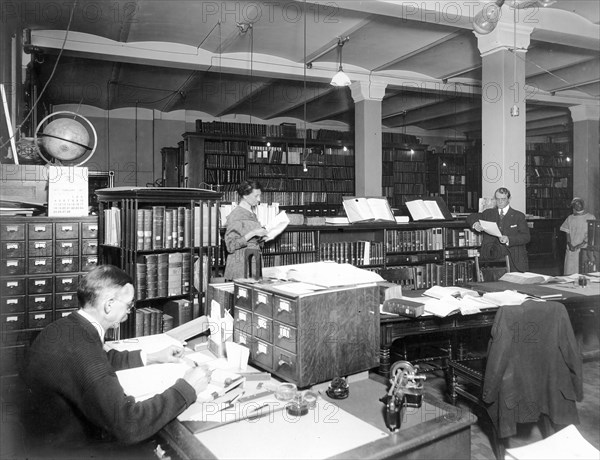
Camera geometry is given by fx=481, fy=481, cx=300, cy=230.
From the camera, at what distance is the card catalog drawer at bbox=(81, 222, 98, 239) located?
452 cm

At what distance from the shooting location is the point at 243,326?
2.11 meters

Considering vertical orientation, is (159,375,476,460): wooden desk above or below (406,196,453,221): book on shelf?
below

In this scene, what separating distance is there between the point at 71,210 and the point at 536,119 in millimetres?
11784

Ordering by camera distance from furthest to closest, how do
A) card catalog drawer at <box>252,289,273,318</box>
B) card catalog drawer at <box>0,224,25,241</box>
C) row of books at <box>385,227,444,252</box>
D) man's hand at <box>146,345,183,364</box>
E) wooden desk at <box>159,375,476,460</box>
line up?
1. row of books at <box>385,227,444,252</box>
2. card catalog drawer at <box>0,224,25,241</box>
3. man's hand at <box>146,345,183,364</box>
4. card catalog drawer at <box>252,289,273,318</box>
5. wooden desk at <box>159,375,476,460</box>

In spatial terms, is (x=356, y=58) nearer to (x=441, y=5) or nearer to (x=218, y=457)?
(x=441, y=5)

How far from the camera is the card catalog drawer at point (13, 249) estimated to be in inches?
165

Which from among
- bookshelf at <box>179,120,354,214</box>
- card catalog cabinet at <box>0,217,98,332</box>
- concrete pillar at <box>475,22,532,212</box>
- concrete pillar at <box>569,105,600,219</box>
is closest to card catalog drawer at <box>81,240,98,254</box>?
card catalog cabinet at <box>0,217,98,332</box>

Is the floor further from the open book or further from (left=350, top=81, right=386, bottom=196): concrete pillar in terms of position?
(left=350, top=81, right=386, bottom=196): concrete pillar

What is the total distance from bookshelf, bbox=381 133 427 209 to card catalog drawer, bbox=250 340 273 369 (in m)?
8.94

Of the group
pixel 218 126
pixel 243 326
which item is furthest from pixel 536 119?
pixel 243 326

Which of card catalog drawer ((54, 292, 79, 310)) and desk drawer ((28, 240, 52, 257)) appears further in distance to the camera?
card catalog drawer ((54, 292, 79, 310))

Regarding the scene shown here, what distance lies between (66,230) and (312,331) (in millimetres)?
3496

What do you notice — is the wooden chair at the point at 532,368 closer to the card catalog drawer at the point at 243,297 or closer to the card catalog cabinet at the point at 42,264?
the card catalog drawer at the point at 243,297

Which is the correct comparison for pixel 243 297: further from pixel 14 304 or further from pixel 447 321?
pixel 14 304
